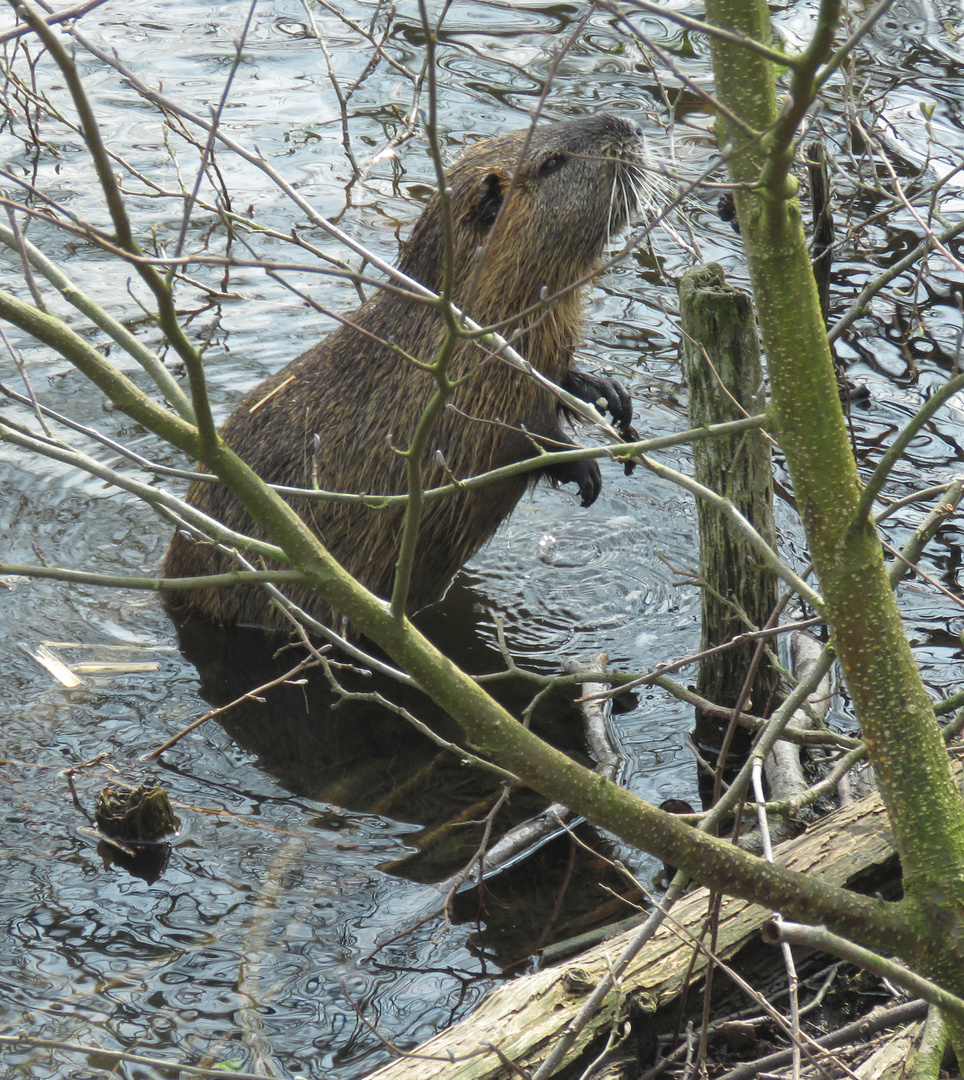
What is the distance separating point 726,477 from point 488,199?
1291mm

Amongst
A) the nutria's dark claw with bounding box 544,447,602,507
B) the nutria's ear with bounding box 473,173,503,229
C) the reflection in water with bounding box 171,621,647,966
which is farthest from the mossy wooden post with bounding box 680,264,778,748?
the nutria's ear with bounding box 473,173,503,229

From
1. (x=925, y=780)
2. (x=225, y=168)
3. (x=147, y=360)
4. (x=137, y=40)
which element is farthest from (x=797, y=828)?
(x=137, y=40)

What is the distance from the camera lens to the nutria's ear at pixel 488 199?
13.9 ft

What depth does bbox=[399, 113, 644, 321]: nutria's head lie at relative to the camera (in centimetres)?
431

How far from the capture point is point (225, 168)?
7715 millimetres

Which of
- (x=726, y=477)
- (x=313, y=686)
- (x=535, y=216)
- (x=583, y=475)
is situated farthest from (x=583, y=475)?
(x=313, y=686)

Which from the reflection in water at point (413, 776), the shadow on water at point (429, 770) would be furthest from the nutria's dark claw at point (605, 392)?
the reflection in water at point (413, 776)

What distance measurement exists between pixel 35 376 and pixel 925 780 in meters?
5.17

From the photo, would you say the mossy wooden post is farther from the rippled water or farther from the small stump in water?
the small stump in water

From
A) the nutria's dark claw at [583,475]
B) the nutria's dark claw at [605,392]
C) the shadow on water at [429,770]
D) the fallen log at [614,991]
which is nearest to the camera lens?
the fallen log at [614,991]

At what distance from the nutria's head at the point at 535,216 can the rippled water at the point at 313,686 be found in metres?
0.71

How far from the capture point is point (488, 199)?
4.25 metres

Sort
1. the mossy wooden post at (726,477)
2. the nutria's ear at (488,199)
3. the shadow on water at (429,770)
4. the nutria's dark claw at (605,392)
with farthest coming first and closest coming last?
the nutria's dark claw at (605,392), the nutria's ear at (488,199), the mossy wooden post at (726,477), the shadow on water at (429,770)

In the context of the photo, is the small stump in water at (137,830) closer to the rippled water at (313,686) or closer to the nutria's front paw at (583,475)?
the rippled water at (313,686)
